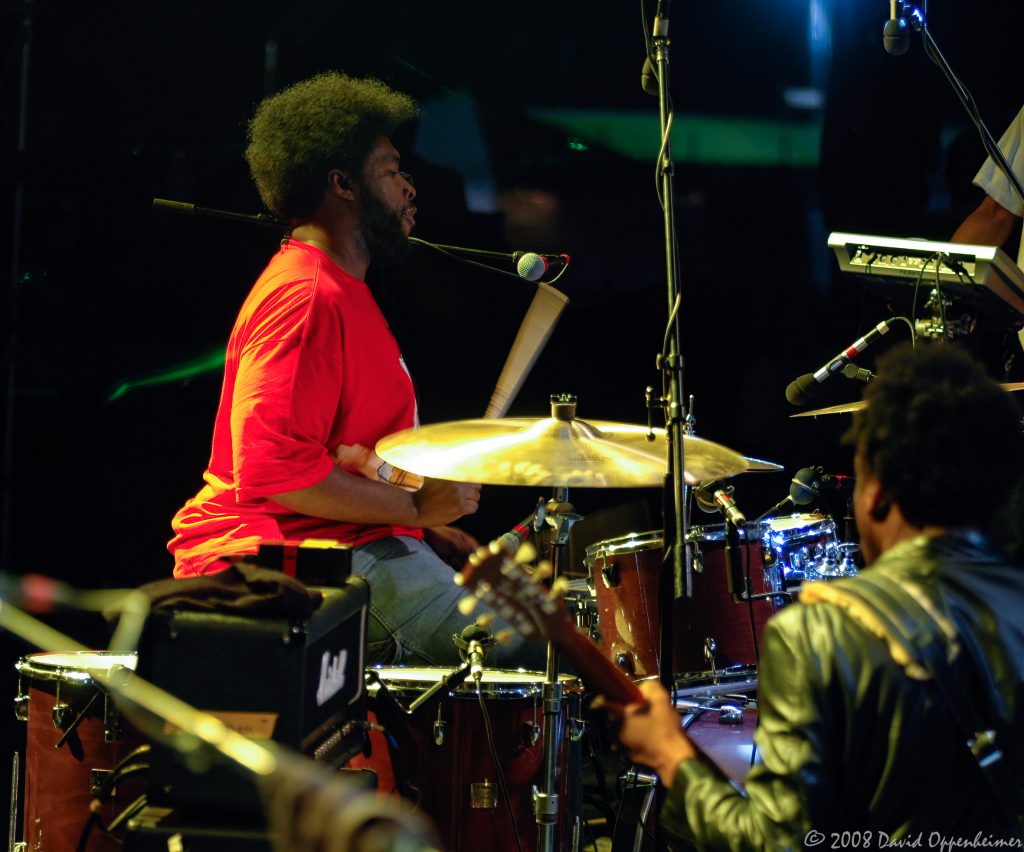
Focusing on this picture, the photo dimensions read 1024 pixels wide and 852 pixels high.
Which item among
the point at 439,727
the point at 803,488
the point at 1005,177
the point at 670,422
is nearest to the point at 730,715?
the point at 803,488

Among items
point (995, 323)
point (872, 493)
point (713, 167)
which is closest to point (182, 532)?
point (872, 493)

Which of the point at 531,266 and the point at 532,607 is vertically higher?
the point at 531,266

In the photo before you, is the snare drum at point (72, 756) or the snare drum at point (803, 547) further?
the snare drum at point (803, 547)

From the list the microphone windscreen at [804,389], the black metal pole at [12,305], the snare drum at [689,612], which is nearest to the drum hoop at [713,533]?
the snare drum at [689,612]

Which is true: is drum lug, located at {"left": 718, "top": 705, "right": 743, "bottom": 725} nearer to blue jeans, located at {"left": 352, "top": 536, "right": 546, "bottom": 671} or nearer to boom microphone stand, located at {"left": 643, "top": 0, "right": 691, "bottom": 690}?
blue jeans, located at {"left": 352, "top": 536, "right": 546, "bottom": 671}

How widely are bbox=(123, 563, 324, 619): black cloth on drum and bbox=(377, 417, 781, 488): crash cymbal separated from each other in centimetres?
57

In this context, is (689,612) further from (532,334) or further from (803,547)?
(532,334)

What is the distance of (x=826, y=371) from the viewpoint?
3.29 m

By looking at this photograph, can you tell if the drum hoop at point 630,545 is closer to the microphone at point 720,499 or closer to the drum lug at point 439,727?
the microphone at point 720,499

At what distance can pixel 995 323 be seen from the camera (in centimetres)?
332

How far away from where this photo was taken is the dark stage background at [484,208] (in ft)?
15.2

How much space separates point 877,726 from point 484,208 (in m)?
3.72

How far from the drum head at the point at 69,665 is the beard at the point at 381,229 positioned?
4.53 ft

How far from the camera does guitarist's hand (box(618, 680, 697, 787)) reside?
1.72 m
